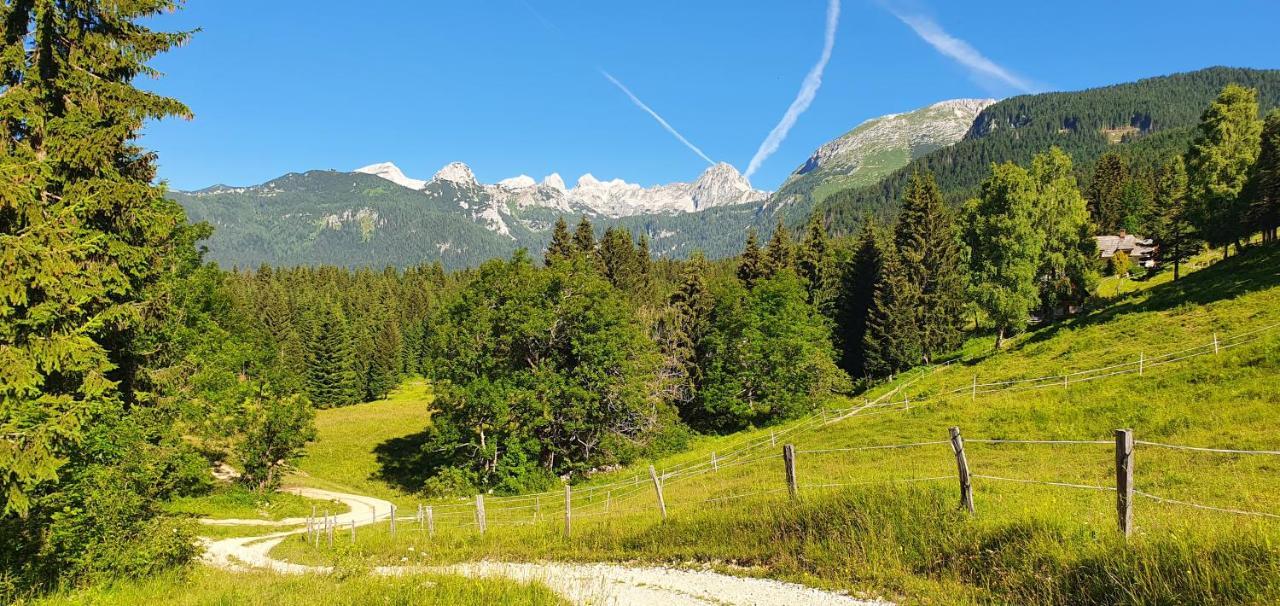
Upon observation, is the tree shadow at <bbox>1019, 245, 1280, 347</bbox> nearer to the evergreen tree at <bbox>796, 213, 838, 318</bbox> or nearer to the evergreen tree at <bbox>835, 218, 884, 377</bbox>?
the evergreen tree at <bbox>835, 218, 884, 377</bbox>

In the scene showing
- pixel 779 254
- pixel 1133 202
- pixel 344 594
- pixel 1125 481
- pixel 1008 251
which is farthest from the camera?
pixel 1133 202

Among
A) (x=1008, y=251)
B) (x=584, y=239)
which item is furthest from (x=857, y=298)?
(x=584, y=239)

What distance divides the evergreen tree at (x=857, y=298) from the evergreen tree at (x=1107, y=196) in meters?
50.8

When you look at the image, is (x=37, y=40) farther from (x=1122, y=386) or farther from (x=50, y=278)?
(x=1122, y=386)

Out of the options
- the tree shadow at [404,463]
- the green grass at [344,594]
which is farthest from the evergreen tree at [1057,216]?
the tree shadow at [404,463]

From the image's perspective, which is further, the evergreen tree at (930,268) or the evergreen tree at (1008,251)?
the evergreen tree at (930,268)

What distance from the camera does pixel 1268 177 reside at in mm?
39688

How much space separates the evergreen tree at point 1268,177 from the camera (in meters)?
39.2

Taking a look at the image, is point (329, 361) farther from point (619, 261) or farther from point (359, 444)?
point (619, 261)

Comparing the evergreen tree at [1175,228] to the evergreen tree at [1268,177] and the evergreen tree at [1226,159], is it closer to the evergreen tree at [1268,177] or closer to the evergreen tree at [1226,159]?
the evergreen tree at [1226,159]

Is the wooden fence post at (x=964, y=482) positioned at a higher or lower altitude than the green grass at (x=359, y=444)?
higher

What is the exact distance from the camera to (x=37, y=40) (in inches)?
492

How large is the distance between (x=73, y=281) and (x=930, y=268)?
5768cm

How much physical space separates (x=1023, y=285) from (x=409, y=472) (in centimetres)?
5033
